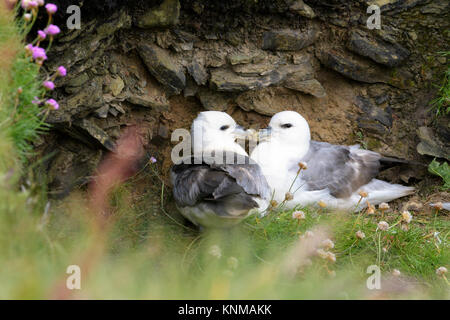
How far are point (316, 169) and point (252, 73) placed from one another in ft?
3.31

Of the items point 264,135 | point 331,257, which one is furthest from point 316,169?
point 331,257

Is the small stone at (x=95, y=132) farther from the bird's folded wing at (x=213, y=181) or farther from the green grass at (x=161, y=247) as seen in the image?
the bird's folded wing at (x=213, y=181)

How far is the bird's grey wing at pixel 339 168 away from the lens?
412cm

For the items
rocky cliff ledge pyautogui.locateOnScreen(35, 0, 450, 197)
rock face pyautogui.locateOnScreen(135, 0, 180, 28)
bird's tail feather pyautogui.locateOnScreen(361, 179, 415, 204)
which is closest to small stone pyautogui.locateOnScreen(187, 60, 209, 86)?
rocky cliff ledge pyautogui.locateOnScreen(35, 0, 450, 197)

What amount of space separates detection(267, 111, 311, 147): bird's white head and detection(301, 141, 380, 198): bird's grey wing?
0.15 m

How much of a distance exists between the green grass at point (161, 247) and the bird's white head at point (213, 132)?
468mm

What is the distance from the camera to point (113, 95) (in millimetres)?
3787

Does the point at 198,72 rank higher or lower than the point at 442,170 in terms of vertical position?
higher

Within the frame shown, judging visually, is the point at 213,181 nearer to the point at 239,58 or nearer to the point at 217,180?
the point at 217,180

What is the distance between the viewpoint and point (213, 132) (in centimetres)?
406

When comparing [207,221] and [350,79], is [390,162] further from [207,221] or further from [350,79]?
[207,221]

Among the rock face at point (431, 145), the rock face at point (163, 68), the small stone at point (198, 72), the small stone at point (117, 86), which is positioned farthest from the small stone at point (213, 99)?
the rock face at point (431, 145)

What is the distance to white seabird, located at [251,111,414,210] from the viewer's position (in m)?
4.03
